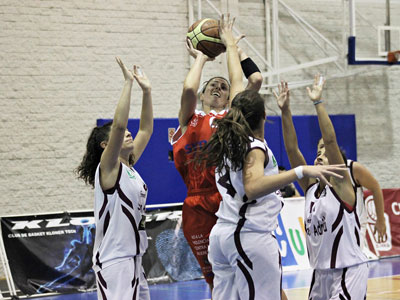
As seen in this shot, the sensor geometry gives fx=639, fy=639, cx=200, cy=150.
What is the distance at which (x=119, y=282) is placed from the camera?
381 centimetres

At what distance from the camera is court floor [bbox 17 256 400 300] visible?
7.12 metres

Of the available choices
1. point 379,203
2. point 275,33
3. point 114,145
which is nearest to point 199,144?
point 114,145

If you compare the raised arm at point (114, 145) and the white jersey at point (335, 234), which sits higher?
the raised arm at point (114, 145)

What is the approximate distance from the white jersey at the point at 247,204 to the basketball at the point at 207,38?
137cm

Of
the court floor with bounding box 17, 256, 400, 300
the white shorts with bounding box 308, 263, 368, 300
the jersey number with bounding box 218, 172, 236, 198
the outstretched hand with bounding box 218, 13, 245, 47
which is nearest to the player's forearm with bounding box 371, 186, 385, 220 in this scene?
the white shorts with bounding box 308, 263, 368, 300

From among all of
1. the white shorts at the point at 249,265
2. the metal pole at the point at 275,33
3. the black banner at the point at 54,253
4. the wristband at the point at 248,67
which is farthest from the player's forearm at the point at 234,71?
the metal pole at the point at 275,33

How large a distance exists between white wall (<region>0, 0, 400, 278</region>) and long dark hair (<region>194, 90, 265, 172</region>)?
7168mm

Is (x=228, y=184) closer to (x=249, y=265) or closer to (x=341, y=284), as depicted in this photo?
(x=249, y=265)

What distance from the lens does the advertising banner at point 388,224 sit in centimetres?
1040

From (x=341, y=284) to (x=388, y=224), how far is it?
698 cm

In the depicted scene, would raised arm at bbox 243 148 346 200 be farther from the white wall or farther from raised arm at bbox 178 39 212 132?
the white wall

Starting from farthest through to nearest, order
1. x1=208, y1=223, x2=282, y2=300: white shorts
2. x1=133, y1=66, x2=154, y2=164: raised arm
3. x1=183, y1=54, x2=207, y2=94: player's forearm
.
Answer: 1. x1=133, y1=66, x2=154, y2=164: raised arm
2. x1=183, y1=54, x2=207, y2=94: player's forearm
3. x1=208, y1=223, x2=282, y2=300: white shorts

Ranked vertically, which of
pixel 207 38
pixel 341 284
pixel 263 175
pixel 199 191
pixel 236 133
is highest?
pixel 207 38

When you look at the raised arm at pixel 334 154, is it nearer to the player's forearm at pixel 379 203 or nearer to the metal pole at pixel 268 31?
the player's forearm at pixel 379 203
